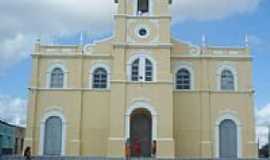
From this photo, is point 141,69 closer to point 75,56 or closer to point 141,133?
point 141,133

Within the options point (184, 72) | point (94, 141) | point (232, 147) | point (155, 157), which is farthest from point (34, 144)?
point (232, 147)

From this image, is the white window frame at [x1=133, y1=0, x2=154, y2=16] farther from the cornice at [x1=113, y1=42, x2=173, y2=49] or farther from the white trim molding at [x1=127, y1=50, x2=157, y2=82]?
the white trim molding at [x1=127, y1=50, x2=157, y2=82]

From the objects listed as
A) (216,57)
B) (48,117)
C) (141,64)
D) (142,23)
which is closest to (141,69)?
(141,64)

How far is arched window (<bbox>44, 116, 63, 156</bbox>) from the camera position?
108 feet

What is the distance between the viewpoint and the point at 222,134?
3331 centimetres

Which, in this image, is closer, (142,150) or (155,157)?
(155,157)

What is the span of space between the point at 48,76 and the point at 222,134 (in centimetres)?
1355

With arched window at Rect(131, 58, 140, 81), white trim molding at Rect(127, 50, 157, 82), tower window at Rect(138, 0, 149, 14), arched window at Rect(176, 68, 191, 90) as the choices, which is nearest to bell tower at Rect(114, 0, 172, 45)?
tower window at Rect(138, 0, 149, 14)

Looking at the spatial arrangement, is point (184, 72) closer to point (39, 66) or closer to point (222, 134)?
point (222, 134)

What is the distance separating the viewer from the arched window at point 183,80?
111 ft

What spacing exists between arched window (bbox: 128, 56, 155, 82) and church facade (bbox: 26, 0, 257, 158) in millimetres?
71

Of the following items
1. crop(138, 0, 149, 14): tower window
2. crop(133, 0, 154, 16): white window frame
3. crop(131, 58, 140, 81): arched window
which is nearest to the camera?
crop(131, 58, 140, 81): arched window

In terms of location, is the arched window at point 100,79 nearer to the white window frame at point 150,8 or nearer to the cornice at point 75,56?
the cornice at point 75,56

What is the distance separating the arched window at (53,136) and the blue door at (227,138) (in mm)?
11663
